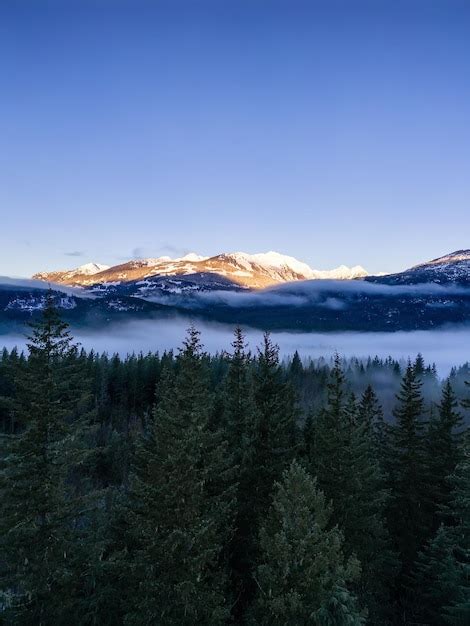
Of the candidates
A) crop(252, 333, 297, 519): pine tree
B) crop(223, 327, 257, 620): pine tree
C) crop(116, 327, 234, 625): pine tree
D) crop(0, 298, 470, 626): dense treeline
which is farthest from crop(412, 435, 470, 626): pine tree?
crop(116, 327, 234, 625): pine tree

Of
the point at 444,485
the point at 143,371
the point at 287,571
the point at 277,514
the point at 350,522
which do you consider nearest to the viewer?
the point at 287,571

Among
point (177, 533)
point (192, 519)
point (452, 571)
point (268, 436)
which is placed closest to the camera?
point (177, 533)

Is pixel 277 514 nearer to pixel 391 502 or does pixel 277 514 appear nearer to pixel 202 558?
pixel 202 558

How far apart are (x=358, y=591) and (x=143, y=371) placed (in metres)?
98.0

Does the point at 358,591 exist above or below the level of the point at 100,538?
below

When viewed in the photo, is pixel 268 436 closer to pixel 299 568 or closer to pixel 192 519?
pixel 192 519

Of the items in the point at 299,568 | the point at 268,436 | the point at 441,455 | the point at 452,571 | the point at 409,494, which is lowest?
the point at 409,494

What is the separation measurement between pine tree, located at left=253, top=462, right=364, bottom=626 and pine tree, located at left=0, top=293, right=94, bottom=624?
800 centimetres

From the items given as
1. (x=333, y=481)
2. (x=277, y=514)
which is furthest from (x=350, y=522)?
(x=277, y=514)

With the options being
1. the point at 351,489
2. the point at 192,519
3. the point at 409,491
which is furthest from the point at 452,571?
the point at 192,519

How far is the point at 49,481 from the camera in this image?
65.1 feet

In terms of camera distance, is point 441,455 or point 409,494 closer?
point 409,494

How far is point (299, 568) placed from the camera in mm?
20578

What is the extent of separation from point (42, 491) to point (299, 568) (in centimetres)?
1087
